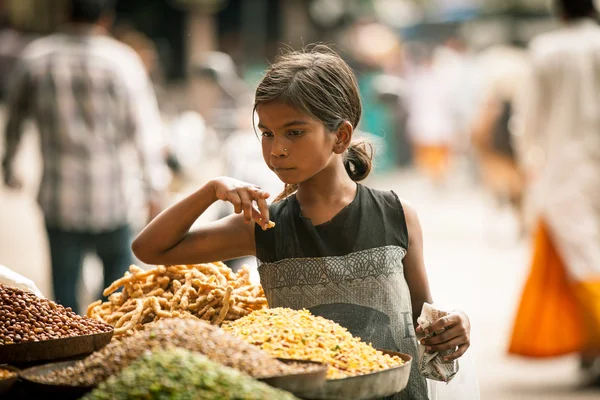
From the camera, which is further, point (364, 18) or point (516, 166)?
point (364, 18)

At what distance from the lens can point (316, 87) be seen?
2938 millimetres

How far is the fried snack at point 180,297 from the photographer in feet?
10.3

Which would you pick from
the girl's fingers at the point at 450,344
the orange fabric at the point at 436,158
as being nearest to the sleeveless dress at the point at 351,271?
the girl's fingers at the point at 450,344

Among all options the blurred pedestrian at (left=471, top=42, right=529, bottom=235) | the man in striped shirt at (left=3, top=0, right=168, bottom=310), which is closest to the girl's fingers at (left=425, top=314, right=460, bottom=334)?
the man in striped shirt at (left=3, top=0, right=168, bottom=310)

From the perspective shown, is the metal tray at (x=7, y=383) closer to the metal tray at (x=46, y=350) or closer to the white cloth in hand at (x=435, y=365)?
the metal tray at (x=46, y=350)

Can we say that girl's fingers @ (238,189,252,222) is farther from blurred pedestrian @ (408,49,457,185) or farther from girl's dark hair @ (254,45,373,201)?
blurred pedestrian @ (408,49,457,185)

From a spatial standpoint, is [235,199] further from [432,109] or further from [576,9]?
[432,109]

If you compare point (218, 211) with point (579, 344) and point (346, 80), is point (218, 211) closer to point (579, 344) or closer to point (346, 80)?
point (579, 344)

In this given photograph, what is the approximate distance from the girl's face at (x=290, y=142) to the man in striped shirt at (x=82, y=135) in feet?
10.8

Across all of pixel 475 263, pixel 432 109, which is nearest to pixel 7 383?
pixel 475 263

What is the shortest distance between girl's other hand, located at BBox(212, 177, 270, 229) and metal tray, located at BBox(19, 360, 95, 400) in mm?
616

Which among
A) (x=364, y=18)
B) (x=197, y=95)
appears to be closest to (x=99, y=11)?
(x=197, y=95)

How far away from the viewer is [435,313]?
280cm

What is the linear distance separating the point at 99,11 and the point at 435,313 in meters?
3.90
